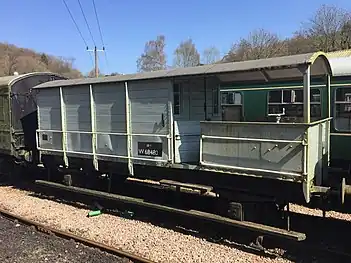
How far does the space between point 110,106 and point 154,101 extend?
143 cm

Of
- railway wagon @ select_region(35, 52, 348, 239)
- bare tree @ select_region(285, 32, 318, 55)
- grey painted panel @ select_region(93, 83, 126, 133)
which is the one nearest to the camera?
railway wagon @ select_region(35, 52, 348, 239)

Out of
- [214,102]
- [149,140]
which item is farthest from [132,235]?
[214,102]

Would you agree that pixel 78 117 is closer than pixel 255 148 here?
No

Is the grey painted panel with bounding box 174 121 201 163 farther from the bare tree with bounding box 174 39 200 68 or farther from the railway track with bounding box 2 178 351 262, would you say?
the bare tree with bounding box 174 39 200 68

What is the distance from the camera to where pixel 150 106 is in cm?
817

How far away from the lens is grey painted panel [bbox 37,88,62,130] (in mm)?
10533

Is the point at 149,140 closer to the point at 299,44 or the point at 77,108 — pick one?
the point at 77,108

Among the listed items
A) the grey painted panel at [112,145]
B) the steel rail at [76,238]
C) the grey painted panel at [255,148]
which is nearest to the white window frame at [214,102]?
the grey painted panel at [255,148]

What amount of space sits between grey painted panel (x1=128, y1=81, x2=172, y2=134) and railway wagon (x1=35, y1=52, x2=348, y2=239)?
0.02 meters

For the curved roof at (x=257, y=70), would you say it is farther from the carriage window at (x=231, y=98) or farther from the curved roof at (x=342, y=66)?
the carriage window at (x=231, y=98)

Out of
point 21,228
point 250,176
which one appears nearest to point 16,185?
point 21,228

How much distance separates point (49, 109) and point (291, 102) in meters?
6.85

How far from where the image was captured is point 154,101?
8086mm

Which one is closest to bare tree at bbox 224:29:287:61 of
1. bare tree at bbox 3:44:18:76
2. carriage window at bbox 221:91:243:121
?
carriage window at bbox 221:91:243:121
